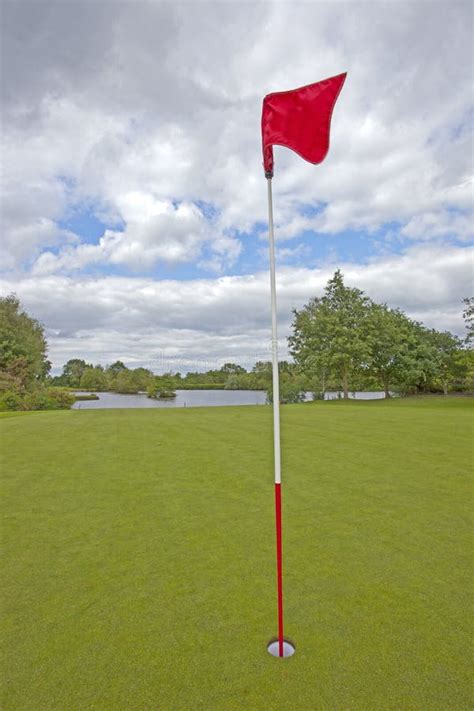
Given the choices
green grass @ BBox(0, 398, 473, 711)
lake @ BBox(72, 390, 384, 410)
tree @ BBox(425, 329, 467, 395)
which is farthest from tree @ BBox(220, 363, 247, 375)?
green grass @ BBox(0, 398, 473, 711)

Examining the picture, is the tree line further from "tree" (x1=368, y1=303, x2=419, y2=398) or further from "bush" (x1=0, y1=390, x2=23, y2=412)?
"bush" (x1=0, y1=390, x2=23, y2=412)

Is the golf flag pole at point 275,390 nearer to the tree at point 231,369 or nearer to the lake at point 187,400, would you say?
the lake at point 187,400

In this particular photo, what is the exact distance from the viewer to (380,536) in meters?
4.62

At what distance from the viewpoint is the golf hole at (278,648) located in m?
2.65

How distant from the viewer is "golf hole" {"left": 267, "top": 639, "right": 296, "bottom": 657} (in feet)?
8.70

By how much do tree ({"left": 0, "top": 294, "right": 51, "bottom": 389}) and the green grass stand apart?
2721cm

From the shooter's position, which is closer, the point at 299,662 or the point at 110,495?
the point at 299,662

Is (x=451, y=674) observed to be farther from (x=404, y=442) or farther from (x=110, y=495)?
(x=404, y=442)

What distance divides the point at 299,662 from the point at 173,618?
1016 millimetres

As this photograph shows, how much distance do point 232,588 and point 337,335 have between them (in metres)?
30.9

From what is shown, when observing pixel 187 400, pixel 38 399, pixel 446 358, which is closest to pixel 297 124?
pixel 38 399

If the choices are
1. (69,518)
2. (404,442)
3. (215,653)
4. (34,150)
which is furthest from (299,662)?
(34,150)

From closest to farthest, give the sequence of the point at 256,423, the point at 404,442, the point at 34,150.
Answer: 1. the point at 404,442
2. the point at 34,150
3. the point at 256,423

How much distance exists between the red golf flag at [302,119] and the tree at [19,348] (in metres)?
31.7
